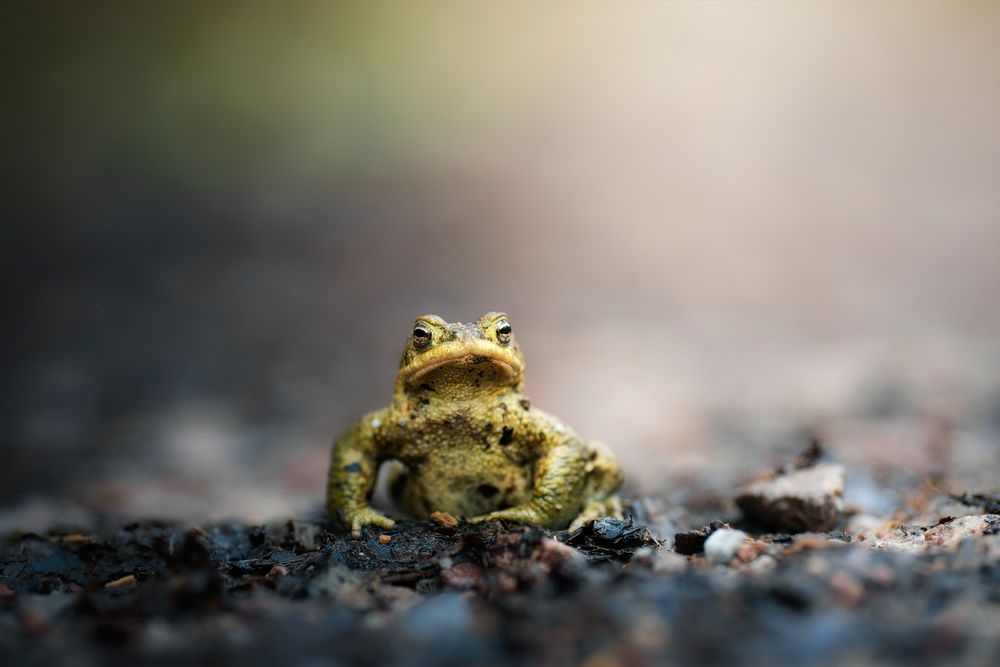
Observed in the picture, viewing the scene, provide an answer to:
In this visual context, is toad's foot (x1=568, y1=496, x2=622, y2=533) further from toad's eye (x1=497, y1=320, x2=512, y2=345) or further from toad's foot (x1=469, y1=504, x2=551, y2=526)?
toad's eye (x1=497, y1=320, x2=512, y2=345)

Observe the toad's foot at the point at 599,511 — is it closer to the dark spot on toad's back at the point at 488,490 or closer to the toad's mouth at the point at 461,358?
the dark spot on toad's back at the point at 488,490

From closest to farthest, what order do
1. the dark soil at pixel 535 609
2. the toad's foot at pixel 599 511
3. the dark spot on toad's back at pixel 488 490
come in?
1. the dark soil at pixel 535 609
2. the toad's foot at pixel 599 511
3. the dark spot on toad's back at pixel 488 490

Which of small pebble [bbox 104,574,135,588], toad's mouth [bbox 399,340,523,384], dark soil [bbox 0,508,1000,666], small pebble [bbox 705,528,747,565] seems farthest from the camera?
toad's mouth [bbox 399,340,523,384]

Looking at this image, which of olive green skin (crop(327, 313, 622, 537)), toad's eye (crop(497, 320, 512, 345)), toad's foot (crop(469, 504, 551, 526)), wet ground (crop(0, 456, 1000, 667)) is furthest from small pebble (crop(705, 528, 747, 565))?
toad's eye (crop(497, 320, 512, 345))

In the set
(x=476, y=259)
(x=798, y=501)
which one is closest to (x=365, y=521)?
(x=798, y=501)

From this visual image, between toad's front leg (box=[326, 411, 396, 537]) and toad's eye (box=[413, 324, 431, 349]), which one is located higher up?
toad's eye (box=[413, 324, 431, 349])

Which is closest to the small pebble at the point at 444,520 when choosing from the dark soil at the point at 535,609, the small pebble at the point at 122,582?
the dark soil at the point at 535,609

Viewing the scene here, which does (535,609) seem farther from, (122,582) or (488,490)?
(122,582)

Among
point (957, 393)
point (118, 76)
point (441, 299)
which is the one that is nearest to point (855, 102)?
point (441, 299)
